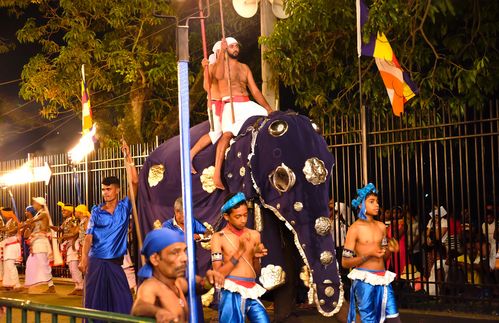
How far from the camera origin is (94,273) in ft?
31.0

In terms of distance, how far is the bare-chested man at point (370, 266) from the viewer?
868 cm

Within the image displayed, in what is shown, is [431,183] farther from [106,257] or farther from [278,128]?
[106,257]

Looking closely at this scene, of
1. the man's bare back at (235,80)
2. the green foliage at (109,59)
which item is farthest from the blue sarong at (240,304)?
the green foliage at (109,59)

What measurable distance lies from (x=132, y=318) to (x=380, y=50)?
28.2ft

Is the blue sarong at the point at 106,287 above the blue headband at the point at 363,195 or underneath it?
underneath

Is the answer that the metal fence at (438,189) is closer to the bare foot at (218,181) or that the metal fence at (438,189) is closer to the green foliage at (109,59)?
the bare foot at (218,181)

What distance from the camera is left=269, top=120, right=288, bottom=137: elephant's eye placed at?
9.15 m

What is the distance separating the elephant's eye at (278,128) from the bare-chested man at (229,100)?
54cm

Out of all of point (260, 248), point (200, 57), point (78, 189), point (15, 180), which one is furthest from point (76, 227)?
point (260, 248)

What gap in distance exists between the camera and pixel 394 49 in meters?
14.8

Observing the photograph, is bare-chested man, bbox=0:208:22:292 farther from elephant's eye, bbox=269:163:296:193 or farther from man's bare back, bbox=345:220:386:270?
man's bare back, bbox=345:220:386:270

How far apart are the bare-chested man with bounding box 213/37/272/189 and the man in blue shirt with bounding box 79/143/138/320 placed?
3.09 feet

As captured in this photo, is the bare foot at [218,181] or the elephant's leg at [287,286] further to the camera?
the bare foot at [218,181]

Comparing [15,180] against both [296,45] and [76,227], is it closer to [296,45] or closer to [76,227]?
[76,227]
